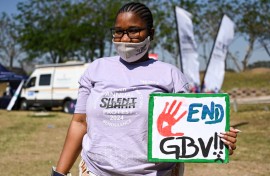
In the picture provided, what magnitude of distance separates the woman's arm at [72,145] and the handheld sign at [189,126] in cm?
41

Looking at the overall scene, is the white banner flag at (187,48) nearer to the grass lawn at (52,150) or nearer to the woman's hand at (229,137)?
the grass lawn at (52,150)

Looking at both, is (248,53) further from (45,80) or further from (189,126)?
(189,126)

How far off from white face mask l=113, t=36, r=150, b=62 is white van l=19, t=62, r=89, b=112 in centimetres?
1840

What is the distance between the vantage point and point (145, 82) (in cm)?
210

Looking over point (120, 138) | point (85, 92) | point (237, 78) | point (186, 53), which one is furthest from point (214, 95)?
point (237, 78)

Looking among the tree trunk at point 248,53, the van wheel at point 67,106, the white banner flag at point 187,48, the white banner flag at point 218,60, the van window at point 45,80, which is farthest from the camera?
the tree trunk at point 248,53

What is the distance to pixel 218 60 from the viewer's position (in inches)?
567

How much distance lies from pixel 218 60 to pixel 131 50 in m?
12.6

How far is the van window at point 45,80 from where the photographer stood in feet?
71.2

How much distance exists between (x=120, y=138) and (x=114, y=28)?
525 mm

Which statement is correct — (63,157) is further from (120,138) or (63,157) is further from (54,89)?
(54,89)

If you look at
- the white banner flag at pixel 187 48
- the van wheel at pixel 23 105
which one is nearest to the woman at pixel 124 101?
the white banner flag at pixel 187 48

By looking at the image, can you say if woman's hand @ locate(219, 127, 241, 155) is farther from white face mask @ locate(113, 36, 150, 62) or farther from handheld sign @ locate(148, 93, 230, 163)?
white face mask @ locate(113, 36, 150, 62)

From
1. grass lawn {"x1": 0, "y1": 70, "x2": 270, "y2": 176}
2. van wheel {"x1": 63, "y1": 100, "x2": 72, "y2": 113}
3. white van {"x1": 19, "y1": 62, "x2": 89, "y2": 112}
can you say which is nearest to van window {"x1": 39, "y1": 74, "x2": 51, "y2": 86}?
white van {"x1": 19, "y1": 62, "x2": 89, "y2": 112}
